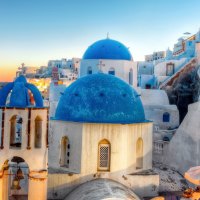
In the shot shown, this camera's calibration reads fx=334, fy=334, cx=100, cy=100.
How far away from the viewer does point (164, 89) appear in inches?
1378

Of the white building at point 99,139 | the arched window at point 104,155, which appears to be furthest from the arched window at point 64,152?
the arched window at point 104,155

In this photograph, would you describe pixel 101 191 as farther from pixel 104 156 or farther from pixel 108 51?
pixel 108 51

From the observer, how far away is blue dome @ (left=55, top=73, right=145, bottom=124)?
1538cm

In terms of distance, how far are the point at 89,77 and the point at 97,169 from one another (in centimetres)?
456

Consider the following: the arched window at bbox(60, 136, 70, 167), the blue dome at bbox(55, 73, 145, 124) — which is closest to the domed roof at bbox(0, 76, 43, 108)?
the blue dome at bbox(55, 73, 145, 124)

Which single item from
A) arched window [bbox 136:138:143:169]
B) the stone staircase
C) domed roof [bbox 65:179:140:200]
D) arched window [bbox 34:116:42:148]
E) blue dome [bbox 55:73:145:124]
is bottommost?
domed roof [bbox 65:179:140:200]

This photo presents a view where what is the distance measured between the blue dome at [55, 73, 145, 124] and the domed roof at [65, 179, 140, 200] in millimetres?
2828

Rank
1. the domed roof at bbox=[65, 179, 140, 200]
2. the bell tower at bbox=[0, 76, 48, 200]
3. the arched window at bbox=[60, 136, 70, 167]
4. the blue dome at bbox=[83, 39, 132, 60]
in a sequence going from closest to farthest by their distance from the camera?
the domed roof at bbox=[65, 179, 140, 200]
the bell tower at bbox=[0, 76, 48, 200]
the arched window at bbox=[60, 136, 70, 167]
the blue dome at bbox=[83, 39, 132, 60]

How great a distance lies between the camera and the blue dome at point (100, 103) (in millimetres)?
15375

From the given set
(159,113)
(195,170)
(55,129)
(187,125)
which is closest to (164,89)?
(159,113)

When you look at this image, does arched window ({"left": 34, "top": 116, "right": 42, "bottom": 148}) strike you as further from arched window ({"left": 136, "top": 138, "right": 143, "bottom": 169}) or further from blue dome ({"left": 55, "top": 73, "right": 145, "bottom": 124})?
arched window ({"left": 136, "top": 138, "right": 143, "bottom": 169})

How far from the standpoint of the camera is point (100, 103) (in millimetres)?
15461

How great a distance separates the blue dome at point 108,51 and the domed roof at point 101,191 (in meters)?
15.0

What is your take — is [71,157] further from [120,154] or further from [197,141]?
[197,141]
